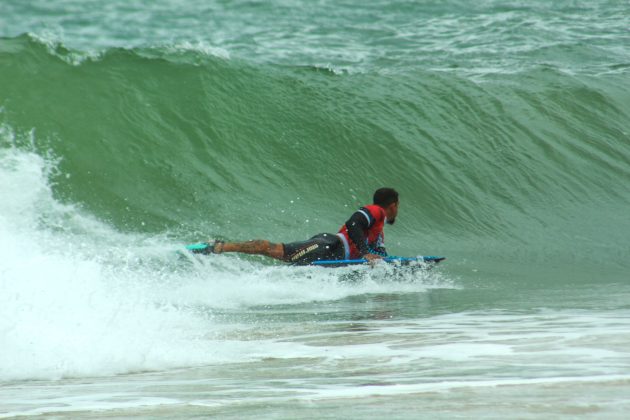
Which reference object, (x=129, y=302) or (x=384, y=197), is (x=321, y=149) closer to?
(x=384, y=197)

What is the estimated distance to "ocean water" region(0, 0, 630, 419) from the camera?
4531mm

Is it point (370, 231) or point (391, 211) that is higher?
point (391, 211)

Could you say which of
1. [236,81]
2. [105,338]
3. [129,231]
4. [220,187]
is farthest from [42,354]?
[236,81]

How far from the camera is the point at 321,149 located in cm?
1422

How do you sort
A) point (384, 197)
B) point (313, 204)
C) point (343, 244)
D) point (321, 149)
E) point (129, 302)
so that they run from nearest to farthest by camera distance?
point (129, 302) → point (343, 244) → point (384, 197) → point (313, 204) → point (321, 149)

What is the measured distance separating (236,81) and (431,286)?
704cm

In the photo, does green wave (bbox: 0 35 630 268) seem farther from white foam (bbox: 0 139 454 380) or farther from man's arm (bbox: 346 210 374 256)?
white foam (bbox: 0 139 454 380)

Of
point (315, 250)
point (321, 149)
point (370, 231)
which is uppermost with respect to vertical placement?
point (321, 149)

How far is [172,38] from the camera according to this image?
2080 centimetres

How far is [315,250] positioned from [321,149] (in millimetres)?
4835

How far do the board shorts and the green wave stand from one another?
1.82 m

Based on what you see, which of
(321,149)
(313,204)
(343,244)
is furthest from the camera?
(321,149)

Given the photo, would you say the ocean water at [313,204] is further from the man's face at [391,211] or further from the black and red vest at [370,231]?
the man's face at [391,211]

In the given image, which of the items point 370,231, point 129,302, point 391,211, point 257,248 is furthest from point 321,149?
point 129,302
